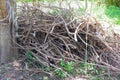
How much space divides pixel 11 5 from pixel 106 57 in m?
1.55

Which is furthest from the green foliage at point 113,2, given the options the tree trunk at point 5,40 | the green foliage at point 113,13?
the tree trunk at point 5,40

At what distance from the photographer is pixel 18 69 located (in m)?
3.66

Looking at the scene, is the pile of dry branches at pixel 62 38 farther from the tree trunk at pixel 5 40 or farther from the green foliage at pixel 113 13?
the green foliage at pixel 113 13

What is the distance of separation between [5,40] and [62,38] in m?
0.78

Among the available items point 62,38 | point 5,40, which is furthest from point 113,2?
point 5,40

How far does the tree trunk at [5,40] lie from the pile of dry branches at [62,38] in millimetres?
145

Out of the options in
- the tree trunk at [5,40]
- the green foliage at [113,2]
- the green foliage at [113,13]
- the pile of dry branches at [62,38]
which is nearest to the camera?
the tree trunk at [5,40]

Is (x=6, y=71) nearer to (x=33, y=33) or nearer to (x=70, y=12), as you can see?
(x=33, y=33)

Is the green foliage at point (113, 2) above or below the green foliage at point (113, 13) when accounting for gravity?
above

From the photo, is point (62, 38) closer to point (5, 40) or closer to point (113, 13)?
point (5, 40)

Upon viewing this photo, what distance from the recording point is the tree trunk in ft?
11.7

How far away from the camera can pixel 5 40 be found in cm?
366

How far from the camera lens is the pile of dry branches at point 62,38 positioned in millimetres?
3861

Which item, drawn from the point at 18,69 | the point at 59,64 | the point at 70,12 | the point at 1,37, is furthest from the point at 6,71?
the point at 70,12
